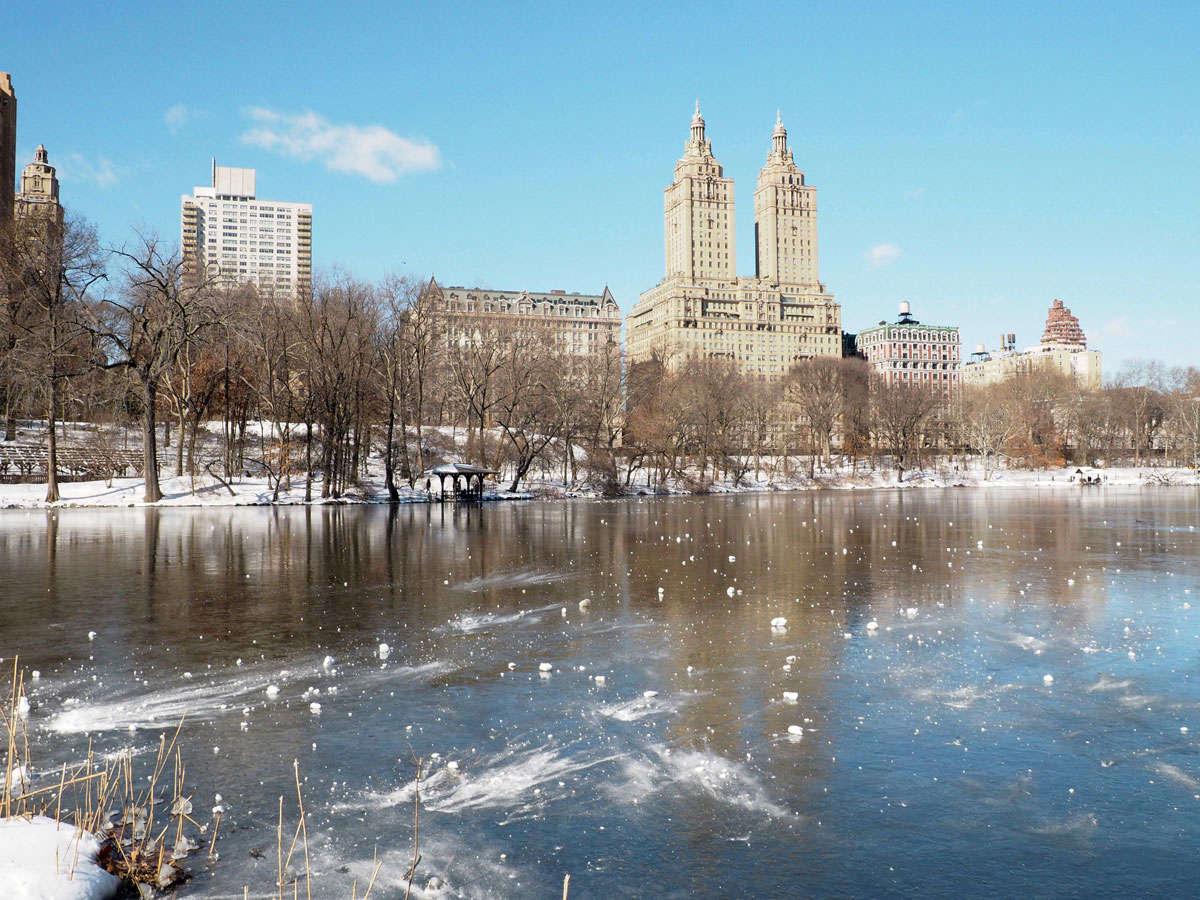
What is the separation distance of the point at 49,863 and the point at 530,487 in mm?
60851

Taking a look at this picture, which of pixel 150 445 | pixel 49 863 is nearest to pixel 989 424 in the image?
pixel 150 445

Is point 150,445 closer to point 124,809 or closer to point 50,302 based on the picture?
point 50,302

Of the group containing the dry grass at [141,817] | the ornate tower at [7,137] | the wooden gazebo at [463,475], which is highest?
the ornate tower at [7,137]

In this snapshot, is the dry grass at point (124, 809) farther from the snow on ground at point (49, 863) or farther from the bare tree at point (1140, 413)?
the bare tree at point (1140, 413)

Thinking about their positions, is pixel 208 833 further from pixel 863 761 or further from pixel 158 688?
pixel 863 761

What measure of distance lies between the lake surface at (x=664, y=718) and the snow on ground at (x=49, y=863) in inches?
24.2

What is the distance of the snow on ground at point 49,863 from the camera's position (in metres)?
5.01

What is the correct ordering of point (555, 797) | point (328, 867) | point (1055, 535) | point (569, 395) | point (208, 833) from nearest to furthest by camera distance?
point (328, 867), point (208, 833), point (555, 797), point (1055, 535), point (569, 395)

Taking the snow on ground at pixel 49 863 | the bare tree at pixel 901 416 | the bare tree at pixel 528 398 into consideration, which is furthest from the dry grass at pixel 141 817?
the bare tree at pixel 901 416

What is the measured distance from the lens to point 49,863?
5242mm

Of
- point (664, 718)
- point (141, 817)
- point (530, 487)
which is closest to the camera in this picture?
point (141, 817)

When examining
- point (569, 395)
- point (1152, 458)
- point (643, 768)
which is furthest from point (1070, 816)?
point (1152, 458)

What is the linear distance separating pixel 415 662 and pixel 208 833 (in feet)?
16.2

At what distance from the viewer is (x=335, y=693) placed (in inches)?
377
